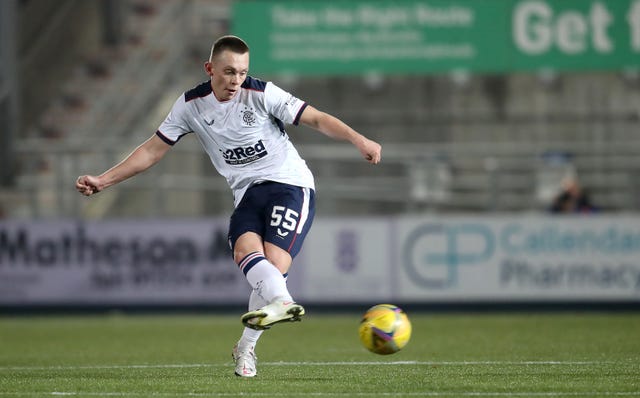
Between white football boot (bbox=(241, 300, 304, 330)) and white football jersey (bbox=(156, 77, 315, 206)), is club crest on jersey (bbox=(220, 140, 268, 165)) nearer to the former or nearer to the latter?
white football jersey (bbox=(156, 77, 315, 206))

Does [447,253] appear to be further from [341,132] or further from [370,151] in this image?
[370,151]

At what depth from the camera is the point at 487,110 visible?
22188 millimetres

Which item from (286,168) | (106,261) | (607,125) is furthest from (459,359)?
(607,125)

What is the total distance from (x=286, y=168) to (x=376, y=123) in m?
13.7

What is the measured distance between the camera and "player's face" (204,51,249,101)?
8.20 metres

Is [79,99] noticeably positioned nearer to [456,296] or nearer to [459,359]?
[456,296]

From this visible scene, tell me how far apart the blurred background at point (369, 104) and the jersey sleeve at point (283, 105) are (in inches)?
358

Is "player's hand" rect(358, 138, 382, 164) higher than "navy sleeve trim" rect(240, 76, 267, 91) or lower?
lower

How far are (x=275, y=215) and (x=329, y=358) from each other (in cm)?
250

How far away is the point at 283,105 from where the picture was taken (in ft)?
27.7

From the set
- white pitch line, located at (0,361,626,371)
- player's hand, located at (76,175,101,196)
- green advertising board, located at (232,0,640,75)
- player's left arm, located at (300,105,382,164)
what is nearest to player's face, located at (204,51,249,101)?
player's left arm, located at (300,105,382,164)

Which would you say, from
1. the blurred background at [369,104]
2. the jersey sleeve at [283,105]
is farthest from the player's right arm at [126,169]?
the blurred background at [369,104]

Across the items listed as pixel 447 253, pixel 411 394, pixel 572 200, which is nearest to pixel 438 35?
pixel 572 200

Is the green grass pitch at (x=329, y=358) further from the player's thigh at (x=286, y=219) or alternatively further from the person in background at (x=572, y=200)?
the person in background at (x=572, y=200)
